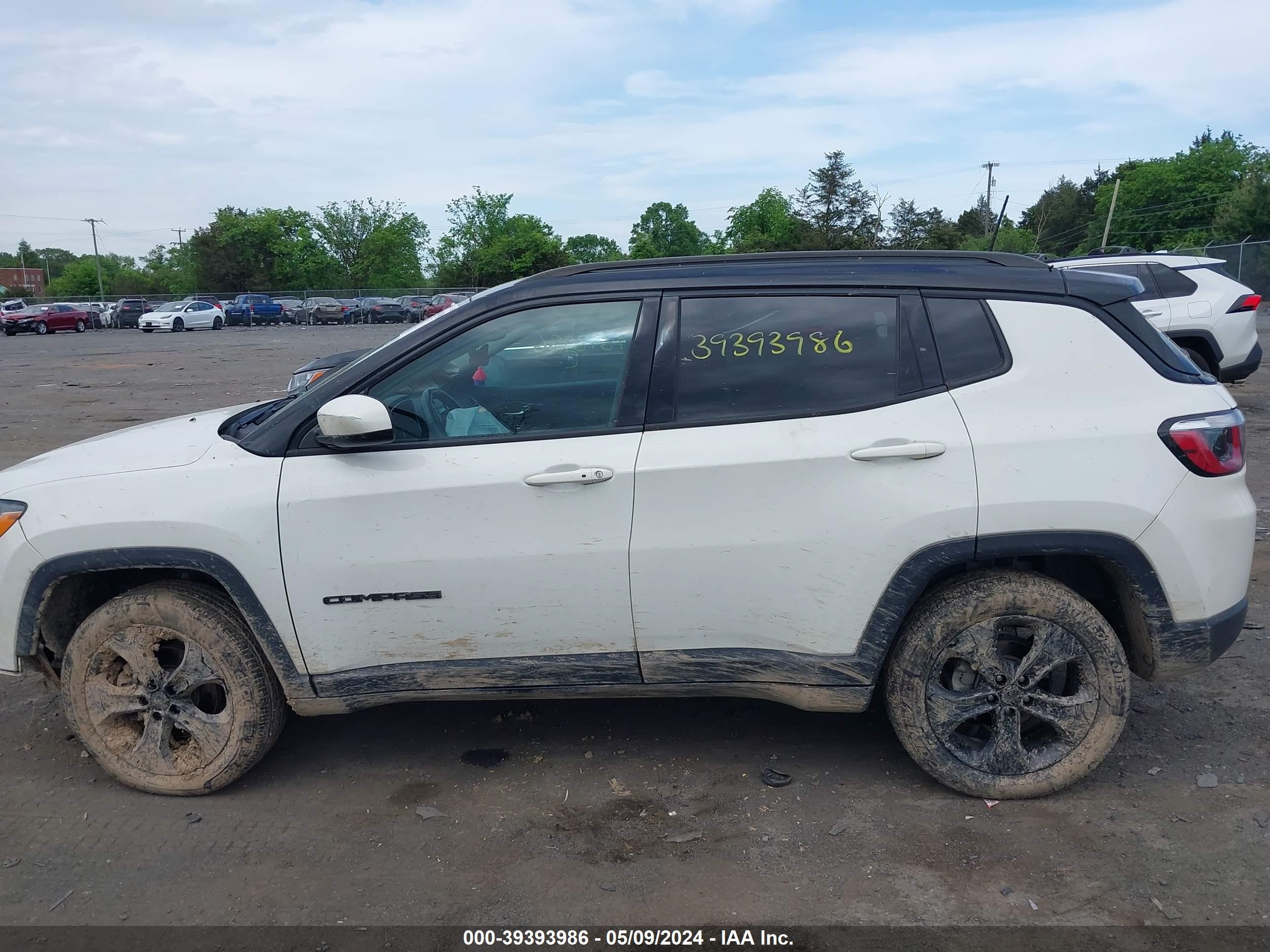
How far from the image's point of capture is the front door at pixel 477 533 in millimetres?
3342

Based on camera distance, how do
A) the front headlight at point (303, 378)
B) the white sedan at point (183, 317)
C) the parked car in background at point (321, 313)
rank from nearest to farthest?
the front headlight at point (303, 378) → the white sedan at point (183, 317) → the parked car in background at point (321, 313)

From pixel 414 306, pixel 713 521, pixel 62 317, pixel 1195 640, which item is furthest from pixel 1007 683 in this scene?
pixel 414 306

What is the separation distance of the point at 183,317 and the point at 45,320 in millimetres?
5882

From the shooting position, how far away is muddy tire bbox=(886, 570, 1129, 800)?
339cm

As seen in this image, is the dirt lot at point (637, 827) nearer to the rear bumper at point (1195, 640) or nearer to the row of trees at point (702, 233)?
the rear bumper at point (1195, 640)

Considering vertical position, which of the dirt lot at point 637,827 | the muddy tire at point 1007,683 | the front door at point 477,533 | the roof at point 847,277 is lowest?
the dirt lot at point 637,827

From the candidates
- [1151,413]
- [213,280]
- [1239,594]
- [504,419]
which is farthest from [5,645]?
[213,280]

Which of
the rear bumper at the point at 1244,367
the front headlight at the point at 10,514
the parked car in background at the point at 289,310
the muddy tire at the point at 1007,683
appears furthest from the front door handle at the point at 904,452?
the parked car in background at the point at 289,310

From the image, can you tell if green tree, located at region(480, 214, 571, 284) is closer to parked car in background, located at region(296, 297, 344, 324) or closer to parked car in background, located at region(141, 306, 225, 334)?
parked car in background, located at region(296, 297, 344, 324)

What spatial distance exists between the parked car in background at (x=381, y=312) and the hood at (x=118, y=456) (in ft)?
183

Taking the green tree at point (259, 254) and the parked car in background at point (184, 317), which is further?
the green tree at point (259, 254)

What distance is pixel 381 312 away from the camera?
189ft

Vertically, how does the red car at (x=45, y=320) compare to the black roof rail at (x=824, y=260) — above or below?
below

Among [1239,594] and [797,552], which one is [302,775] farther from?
[1239,594]
